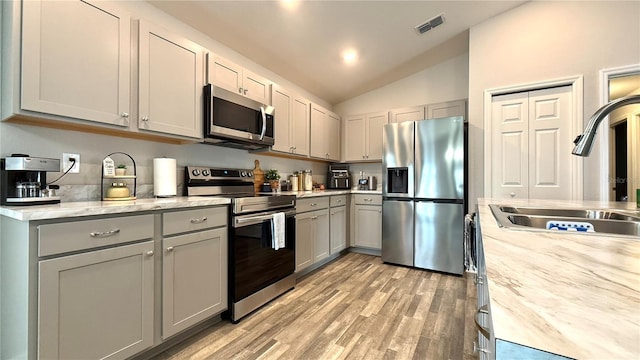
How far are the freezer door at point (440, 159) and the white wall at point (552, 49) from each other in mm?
255

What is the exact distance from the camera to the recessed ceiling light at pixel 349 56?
10.4 ft

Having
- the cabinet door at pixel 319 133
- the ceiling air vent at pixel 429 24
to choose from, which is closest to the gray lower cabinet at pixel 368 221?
the cabinet door at pixel 319 133

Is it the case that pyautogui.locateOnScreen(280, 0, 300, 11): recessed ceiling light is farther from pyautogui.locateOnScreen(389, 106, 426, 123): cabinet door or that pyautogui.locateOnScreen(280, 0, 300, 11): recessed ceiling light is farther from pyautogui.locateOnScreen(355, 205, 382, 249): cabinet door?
pyautogui.locateOnScreen(355, 205, 382, 249): cabinet door

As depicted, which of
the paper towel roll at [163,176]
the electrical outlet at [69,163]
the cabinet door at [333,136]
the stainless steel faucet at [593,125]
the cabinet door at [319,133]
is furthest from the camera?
the cabinet door at [333,136]

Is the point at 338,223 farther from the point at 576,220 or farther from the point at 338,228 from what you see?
the point at 576,220

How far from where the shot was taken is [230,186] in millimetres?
2639

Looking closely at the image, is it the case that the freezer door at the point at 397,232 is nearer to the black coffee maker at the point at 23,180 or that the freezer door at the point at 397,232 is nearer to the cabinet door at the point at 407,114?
the cabinet door at the point at 407,114

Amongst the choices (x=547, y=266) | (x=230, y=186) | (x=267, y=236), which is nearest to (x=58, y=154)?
(x=230, y=186)

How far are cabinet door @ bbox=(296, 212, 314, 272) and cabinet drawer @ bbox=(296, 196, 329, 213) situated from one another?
0.21 ft

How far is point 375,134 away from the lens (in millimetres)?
4039

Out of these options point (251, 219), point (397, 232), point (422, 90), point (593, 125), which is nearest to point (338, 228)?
point (397, 232)

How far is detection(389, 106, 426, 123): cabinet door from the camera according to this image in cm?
371

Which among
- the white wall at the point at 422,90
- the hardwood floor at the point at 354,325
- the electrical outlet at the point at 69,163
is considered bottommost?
the hardwood floor at the point at 354,325

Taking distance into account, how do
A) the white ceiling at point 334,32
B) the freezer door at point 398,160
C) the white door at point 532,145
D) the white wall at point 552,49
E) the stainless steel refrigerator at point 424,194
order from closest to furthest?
the white ceiling at point 334,32 < the white wall at point 552,49 < the white door at point 532,145 < the stainless steel refrigerator at point 424,194 < the freezer door at point 398,160
